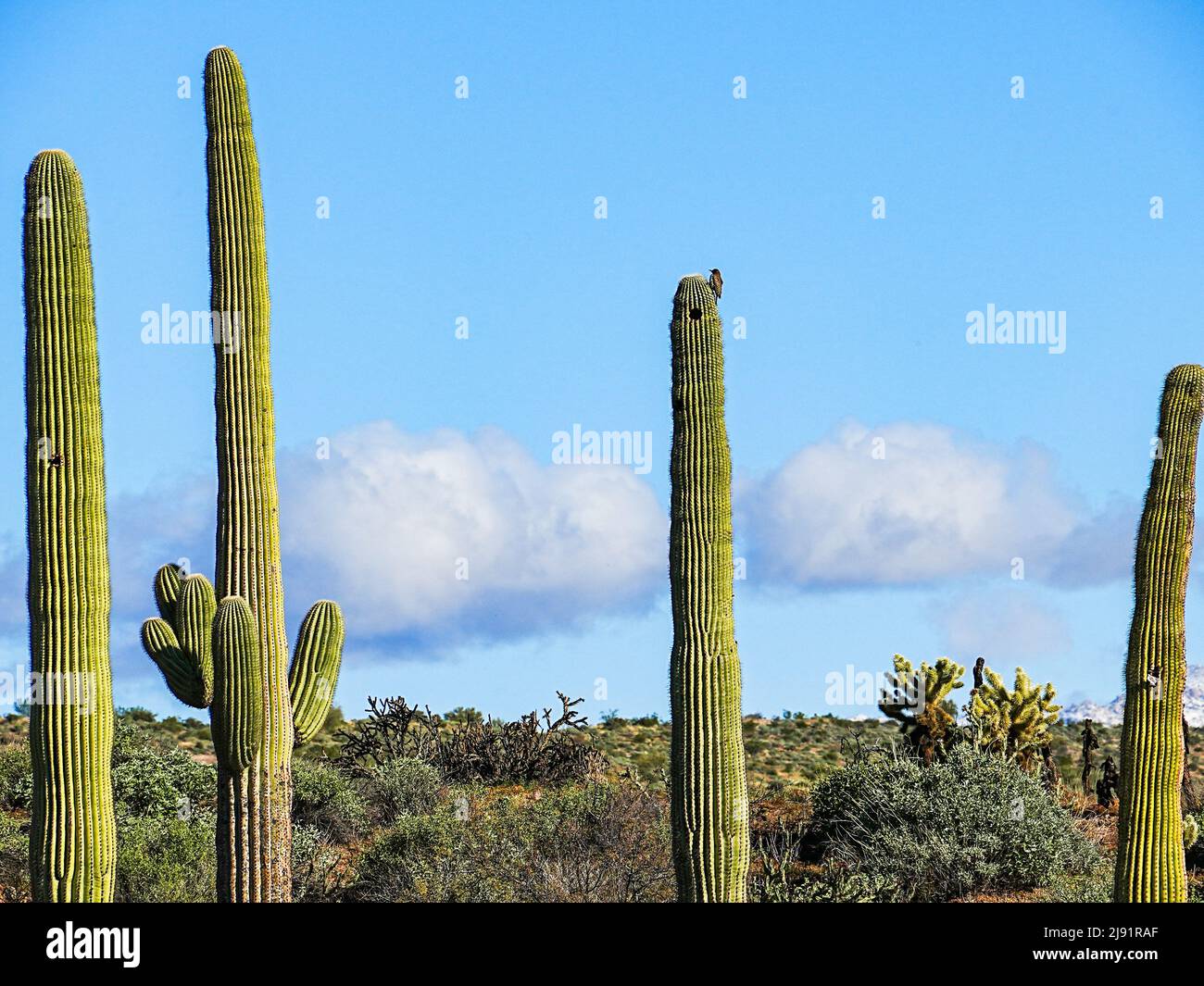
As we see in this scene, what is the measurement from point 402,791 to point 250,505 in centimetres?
968

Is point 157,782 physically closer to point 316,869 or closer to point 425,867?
point 316,869

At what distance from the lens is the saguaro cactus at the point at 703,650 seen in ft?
36.7

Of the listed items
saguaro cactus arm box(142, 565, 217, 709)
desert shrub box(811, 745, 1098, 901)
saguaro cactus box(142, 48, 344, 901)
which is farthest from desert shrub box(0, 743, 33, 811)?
desert shrub box(811, 745, 1098, 901)

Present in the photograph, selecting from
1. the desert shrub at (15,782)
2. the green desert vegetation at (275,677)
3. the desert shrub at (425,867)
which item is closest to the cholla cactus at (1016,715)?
the green desert vegetation at (275,677)

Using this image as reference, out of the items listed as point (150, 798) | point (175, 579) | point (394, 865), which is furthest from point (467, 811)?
point (175, 579)

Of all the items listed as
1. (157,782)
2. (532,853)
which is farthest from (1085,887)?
(157,782)

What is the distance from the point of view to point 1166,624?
11648 mm

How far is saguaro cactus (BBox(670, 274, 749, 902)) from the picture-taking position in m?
11.2

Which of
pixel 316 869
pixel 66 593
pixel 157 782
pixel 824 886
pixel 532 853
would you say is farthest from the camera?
pixel 157 782

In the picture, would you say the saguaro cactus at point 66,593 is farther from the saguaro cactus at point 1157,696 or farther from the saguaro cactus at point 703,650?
the saguaro cactus at point 1157,696

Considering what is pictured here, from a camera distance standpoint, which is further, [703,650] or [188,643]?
Result: [188,643]

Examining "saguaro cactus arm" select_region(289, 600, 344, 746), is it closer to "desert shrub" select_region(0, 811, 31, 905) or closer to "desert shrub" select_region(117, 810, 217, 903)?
"desert shrub" select_region(117, 810, 217, 903)

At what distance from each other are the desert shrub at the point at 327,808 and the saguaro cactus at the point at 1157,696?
10491 mm

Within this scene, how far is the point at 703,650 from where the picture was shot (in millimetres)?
11320
